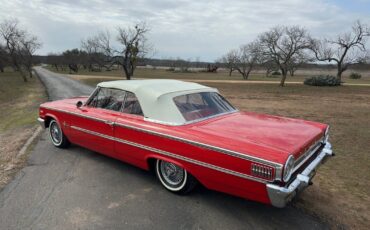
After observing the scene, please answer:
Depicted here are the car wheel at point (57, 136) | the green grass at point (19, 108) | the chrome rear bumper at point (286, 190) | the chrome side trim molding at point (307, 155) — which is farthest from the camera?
the green grass at point (19, 108)

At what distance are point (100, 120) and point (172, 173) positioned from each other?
1.52 metres

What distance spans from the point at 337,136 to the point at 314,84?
929 inches

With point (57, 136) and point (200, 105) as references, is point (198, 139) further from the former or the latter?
point (57, 136)

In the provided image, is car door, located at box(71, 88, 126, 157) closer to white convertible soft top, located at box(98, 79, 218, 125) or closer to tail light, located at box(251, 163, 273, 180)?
white convertible soft top, located at box(98, 79, 218, 125)

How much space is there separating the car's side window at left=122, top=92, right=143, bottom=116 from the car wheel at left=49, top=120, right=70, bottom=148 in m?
2.07

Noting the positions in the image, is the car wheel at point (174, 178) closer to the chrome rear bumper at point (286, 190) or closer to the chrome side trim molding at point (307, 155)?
the chrome rear bumper at point (286, 190)

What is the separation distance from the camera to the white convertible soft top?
4.07 meters

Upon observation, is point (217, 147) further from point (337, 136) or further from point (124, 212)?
point (337, 136)

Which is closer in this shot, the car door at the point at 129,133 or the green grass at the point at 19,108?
the car door at the point at 129,133

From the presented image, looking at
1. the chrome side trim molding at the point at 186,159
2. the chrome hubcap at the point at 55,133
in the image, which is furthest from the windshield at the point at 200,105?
the chrome hubcap at the point at 55,133

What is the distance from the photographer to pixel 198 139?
3.54 meters

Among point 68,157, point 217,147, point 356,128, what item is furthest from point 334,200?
point 356,128

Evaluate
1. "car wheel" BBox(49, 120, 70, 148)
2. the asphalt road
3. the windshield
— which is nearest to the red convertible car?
the windshield

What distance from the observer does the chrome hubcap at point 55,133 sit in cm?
611
